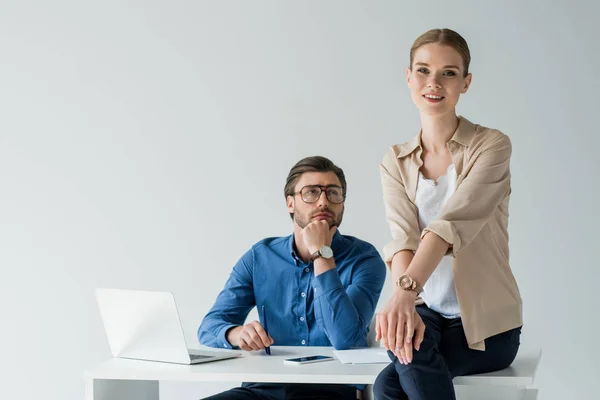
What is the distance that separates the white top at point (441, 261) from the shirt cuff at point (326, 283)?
0.54 metres

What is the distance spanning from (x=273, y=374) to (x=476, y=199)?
70 cm

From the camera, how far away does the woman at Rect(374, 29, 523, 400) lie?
74.5 inches

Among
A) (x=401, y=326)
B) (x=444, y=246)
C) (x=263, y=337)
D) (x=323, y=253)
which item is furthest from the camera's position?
(x=323, y=253)

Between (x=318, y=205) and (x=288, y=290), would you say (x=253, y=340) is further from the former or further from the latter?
(x=318, y=205)

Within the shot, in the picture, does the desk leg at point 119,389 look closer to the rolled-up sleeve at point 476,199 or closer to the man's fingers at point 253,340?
the man's fingers at point 253,340

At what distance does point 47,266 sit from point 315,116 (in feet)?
5.93

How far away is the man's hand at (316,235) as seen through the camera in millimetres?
2820

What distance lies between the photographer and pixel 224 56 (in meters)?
4.71

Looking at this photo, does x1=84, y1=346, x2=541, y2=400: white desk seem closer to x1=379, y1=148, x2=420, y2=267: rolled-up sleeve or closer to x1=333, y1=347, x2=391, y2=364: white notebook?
x1=333, y1=347, x2=391, y2=364: white notebook

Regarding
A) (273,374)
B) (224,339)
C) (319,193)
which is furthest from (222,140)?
(273,374)

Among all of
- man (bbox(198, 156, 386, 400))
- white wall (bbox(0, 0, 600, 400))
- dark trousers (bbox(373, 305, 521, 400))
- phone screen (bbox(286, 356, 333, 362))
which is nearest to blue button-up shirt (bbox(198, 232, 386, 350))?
man (bbox(198, 156, 386, 400))

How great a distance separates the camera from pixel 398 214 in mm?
2178

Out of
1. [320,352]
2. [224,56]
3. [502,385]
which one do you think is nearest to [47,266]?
[224,56]

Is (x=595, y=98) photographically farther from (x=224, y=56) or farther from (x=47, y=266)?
(x=47, y=266)
